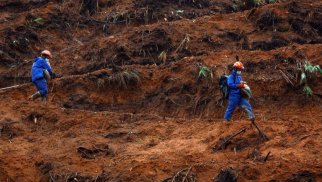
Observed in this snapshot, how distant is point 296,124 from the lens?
10.6 m

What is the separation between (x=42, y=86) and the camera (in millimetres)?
13258

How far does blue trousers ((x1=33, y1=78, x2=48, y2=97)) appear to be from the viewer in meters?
13.2

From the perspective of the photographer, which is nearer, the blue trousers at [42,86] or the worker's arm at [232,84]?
the worker's arm at [232,84]

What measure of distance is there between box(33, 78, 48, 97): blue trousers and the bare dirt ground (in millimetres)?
283

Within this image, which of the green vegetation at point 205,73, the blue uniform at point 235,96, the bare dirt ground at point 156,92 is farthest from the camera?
the green vegetation at point 205,73

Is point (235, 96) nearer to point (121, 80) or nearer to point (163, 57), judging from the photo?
point (121, 80)

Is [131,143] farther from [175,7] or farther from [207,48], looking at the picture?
[175,7]

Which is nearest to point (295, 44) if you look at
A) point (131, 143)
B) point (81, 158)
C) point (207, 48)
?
point (207, 48)

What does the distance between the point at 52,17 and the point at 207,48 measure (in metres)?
5.25

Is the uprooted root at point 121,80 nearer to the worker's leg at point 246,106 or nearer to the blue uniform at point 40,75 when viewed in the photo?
the blue uniform at point 40,75

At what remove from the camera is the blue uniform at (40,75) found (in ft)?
43.3

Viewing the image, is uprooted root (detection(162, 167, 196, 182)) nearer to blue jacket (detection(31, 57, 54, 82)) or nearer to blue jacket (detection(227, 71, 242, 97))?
blue jacket (detection(227, 71, 242, 97))

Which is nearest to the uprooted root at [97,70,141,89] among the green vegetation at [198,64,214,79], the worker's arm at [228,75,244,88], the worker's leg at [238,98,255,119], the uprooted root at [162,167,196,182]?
the green vegetation at [198,64,214,79]

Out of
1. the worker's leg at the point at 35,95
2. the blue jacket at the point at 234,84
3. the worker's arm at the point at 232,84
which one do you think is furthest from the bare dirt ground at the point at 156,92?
the worker's arm at the point at 232,84
